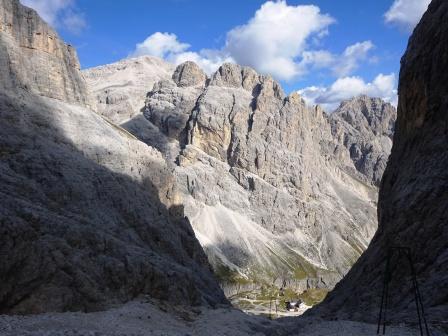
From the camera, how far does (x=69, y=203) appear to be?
212 feet

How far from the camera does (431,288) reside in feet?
134

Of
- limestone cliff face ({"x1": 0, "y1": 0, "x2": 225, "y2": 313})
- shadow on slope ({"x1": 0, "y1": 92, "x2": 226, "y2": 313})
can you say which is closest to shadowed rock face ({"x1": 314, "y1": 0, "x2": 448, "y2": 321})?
limestone cliff face ({"x1": 0, "y1": 0, "x2": 225, "y2": 313})

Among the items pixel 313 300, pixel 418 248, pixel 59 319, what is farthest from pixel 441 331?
pixel 313 300

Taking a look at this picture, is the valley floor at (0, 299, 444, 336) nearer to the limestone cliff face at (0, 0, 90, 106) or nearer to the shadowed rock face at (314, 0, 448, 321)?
the shadowed rock face at (314, 0, 448, 321)

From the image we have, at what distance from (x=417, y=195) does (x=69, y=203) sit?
45058mm

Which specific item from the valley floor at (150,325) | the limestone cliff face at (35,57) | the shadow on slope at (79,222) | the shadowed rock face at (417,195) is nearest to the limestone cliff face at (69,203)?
the shadow on slope at (79,222)

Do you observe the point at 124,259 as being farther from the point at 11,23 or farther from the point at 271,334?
the point at 11,23

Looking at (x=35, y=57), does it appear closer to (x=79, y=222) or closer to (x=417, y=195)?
(x=79, y=222)

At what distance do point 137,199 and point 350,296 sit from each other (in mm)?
42955

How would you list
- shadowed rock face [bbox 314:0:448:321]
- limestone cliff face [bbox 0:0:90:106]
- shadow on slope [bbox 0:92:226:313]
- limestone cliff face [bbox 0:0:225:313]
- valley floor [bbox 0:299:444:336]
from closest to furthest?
valley floor [bbox 0:299:444:336] → shadow on slope [bbox 0:92:226:313] → limestone cliff face [bbox 0:0:225:313] → shadowed rock face [bbox 314:0:448:321] → limestone cliff face [bbox 0:0:90:106]

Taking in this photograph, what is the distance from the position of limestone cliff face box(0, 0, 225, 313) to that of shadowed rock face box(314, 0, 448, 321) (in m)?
21.3

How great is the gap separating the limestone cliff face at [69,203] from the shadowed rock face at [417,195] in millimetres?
21341

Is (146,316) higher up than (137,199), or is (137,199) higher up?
(137,199)

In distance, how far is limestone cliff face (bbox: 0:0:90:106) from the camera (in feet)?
344
